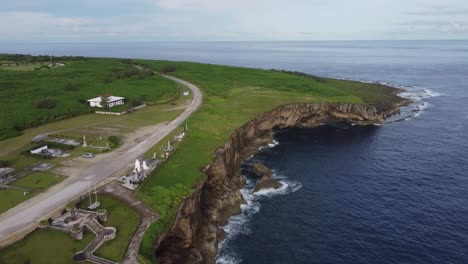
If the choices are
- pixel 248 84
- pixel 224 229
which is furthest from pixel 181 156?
pixel 248 84

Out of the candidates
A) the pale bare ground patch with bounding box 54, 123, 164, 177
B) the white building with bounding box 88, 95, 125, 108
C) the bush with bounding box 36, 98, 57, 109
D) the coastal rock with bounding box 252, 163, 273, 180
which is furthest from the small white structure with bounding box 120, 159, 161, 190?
the bush with bounding box 36, 98, 57, 109

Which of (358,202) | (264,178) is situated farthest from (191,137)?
A: (358,202)

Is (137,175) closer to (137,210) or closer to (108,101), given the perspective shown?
(137,210)

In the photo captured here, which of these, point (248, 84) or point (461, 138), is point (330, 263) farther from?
point (248, 84)

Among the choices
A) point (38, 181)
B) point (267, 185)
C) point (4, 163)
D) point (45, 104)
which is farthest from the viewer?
point (45, 104)

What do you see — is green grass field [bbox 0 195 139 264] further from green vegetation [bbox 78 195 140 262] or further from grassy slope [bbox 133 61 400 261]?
grassy slope [bbox 133 61 400 261]

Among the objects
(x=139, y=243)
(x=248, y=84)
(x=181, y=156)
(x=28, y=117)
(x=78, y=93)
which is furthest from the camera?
(x=248, y=84)
